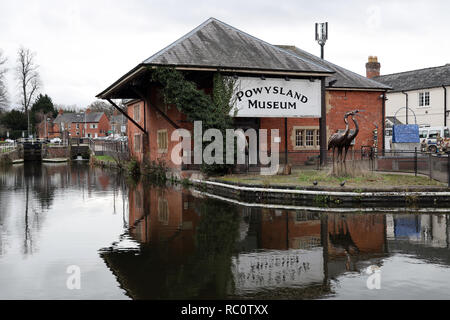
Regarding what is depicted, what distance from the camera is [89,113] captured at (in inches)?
4077

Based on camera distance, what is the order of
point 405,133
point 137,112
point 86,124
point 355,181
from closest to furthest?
1. point 355,181
2. point 405,133
3. point 137,112
4. point 86,124

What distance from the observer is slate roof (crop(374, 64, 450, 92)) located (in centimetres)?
3875

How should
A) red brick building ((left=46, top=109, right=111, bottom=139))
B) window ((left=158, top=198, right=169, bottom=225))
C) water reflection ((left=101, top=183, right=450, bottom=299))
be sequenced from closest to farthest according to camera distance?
water reflection ((left=101, top=183, right=450, bottom=299)) → window ((left=158, top=198, right=169, bottom=225)) → red brick building ((left=46, top=109, right=111, bottom=139))

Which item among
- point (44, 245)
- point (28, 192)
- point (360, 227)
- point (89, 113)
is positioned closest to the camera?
point (44, 245)

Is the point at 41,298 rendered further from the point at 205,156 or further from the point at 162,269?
the point at 205,156

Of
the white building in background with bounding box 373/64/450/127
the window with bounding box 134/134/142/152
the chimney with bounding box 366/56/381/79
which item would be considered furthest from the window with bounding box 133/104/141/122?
the chimney with bounding box 366/56/381/79

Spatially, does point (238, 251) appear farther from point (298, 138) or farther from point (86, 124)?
point (86, 124)

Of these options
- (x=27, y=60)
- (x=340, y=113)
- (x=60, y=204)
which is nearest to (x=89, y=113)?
(x=27, y=60)

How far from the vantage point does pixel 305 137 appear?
957 inches

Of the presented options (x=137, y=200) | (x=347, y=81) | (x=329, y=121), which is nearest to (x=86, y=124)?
(x=347, y=81)

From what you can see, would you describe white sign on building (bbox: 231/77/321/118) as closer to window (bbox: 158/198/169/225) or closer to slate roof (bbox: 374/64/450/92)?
window (bbox: 158/198/169/225)

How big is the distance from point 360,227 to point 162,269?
501cm

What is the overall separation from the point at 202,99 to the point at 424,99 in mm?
27439

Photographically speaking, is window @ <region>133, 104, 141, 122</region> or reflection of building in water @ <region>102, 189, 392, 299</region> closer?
reflection of building in water @ <region>102, 189, 392, 299</region>
